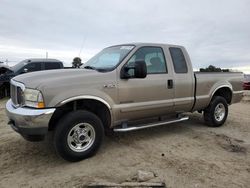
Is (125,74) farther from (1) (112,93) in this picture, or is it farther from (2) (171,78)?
(2) (171,78)

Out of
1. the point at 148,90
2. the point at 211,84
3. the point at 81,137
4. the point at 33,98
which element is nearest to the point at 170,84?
the point at 148,90

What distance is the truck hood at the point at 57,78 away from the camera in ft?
13.9

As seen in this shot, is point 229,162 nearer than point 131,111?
Yes

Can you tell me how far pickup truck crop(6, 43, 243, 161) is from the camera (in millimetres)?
4227

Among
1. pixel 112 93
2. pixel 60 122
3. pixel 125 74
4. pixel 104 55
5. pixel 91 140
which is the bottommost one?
pixel 91 140

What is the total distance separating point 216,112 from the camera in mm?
7094

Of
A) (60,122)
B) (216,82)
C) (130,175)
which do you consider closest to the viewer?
(130,175)

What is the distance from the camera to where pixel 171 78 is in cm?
579

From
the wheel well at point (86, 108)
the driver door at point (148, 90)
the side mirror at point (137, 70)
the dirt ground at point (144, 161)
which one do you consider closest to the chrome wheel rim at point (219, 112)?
the dirt ground at point (144, 161)

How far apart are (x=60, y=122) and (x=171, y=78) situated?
2.59 meters

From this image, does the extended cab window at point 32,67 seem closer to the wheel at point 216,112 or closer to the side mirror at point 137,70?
the wheel at point 216,112

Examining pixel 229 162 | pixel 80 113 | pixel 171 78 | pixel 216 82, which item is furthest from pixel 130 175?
pixel 216 82

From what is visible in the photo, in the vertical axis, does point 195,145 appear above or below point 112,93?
below

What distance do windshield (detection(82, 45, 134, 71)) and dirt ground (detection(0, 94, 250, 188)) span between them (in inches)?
60.8
